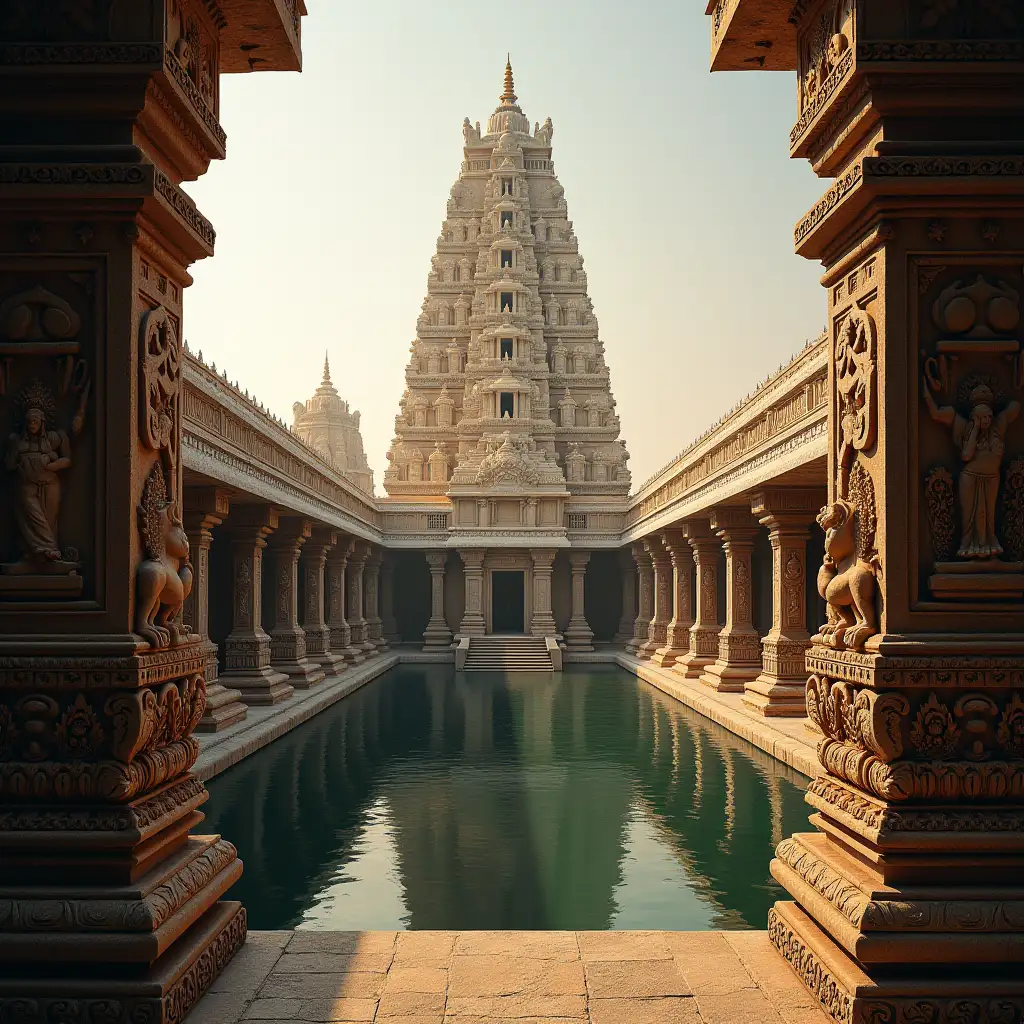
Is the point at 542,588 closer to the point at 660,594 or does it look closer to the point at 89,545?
the point at 660,594

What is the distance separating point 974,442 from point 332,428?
200 ft

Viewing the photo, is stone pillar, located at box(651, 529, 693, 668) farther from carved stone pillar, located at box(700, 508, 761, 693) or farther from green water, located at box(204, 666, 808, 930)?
green water, located at box(204, 666, 808, 930)

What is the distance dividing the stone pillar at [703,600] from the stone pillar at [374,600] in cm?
1229

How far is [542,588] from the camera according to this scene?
32.5 meters

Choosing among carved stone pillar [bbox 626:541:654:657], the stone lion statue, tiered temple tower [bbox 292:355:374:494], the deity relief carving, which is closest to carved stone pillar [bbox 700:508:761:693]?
carved stone pillar [bbox 626:541:654:657]

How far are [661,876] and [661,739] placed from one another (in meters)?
7.32

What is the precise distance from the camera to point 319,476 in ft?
73.1

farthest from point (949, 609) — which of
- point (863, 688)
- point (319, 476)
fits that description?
point (319, 476)

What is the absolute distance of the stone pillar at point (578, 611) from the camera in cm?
3316

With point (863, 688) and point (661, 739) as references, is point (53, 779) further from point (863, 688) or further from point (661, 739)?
point (661, 739)

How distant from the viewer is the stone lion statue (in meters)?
4.38

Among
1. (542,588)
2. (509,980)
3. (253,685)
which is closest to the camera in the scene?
(509,980)

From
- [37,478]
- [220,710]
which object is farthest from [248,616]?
[37,478]

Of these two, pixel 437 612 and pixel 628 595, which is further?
pixel 628 595
